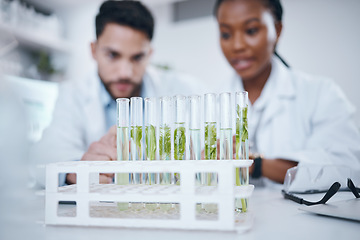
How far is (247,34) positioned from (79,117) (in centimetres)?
110

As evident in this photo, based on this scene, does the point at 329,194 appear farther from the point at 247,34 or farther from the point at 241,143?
the point at 247,34

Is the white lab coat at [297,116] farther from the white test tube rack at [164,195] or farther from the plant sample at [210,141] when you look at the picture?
the white test tube rack at [164,195]

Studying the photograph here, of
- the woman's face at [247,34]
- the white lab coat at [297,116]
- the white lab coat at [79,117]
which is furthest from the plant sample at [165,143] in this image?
the woman's face at [247,34]

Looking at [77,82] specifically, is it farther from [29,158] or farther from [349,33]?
[349,33]

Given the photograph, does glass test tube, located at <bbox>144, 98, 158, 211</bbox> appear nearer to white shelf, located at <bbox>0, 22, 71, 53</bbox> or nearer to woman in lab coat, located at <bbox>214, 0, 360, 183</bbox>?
woman in lab coat, located at <bbox>214, 0, 360, 183</bbox>

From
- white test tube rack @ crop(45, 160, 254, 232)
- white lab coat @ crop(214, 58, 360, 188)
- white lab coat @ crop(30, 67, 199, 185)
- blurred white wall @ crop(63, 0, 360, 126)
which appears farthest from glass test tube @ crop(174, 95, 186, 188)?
blurred white wall @ crop(63, 0, 360, 126)

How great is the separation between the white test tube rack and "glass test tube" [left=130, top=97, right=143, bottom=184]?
11cm

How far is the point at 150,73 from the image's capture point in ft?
7.33

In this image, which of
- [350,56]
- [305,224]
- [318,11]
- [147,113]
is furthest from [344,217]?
[318,11]

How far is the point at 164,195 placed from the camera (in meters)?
0.63

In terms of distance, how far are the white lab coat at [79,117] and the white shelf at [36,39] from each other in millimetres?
947

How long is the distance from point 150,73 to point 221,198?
67.5 inches

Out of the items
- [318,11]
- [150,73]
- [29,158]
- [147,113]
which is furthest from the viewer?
[318,11]

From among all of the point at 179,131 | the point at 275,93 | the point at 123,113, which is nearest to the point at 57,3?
the point at 275,93
